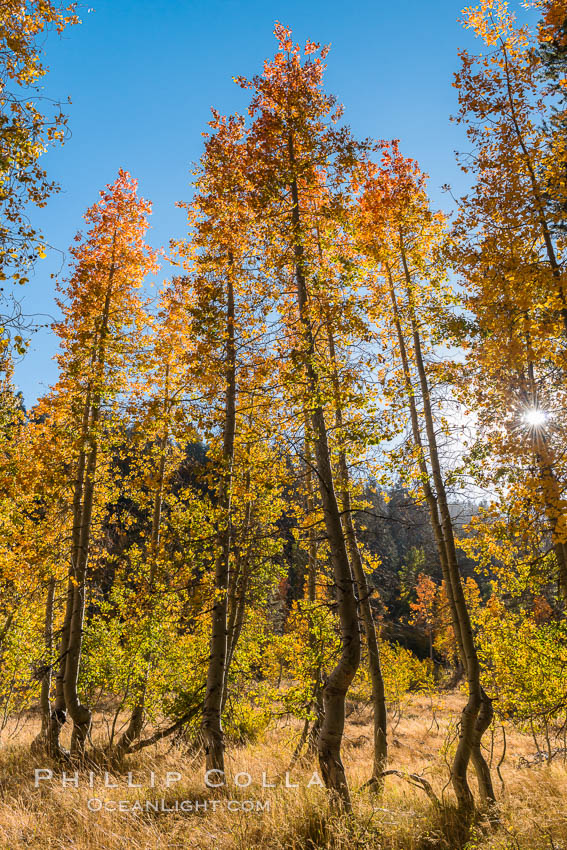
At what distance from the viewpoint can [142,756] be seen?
30.6ft

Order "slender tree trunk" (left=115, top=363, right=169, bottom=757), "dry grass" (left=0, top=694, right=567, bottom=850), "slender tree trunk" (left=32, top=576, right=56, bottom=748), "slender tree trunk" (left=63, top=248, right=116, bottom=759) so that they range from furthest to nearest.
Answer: "slender tree trunk" (left=32, top=576, right=56, bottom=748), "slender tree trunk" (left=115, top=363, right=169, bottom=757), "slender tree trunk" (left=63, top=248, right=116, bottom=759), "dry grass" (left=0, top=694, right=567, bottom=850)

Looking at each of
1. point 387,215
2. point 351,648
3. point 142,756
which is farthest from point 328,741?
point 387,215

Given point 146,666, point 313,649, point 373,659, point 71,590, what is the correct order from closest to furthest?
1. point 373,659
2. point 313,649
3. point 146,666
4. point 71,590

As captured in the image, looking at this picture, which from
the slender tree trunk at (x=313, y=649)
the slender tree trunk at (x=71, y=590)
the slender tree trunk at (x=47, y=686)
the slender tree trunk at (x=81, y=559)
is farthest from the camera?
the slender tree trunk at (x=47, y=686)

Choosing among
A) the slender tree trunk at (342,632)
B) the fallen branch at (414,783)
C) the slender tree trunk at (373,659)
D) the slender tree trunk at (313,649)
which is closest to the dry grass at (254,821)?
the fallen branch at (414,783)

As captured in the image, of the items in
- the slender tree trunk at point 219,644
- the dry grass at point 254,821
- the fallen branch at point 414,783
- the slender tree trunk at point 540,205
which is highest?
the slender tree trunk at point 540,205

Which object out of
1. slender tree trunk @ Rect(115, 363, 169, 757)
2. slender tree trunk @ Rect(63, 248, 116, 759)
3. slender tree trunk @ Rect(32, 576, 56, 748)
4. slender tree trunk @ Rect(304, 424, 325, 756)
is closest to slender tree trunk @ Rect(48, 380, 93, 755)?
slender tree trunk @ Rect(63, 248, 116, 759)

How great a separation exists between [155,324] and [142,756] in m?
9.44

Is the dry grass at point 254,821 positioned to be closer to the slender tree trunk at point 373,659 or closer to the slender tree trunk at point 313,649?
the slender tree trunk at point 373,659

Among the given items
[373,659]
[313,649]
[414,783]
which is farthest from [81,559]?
[414,783]

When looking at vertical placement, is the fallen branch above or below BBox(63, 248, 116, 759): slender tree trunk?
below

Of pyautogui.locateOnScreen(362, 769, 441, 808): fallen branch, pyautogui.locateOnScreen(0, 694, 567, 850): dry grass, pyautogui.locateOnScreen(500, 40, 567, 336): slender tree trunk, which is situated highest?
pyautogui.locateOnScreen(500, 40, 567, 336): slender tree trunk

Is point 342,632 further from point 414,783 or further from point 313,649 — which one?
point 313,649

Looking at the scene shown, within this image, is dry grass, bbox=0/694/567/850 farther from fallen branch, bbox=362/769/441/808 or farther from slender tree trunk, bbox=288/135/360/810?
slender tree trunk, bbox=288/135/360/810
